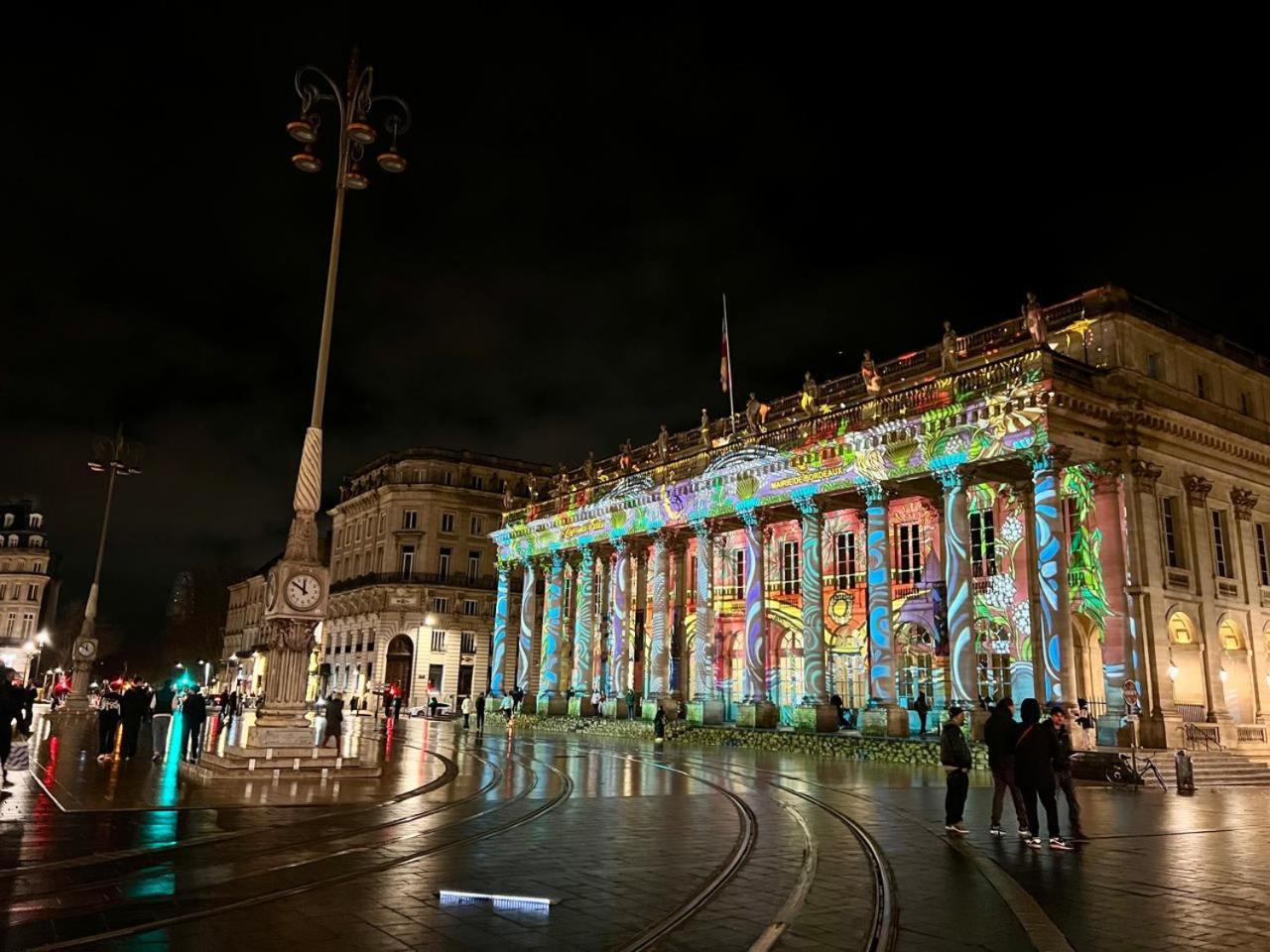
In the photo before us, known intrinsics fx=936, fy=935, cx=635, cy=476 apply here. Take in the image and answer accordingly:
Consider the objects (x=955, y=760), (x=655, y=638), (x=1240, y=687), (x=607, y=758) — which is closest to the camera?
(x=955, y=760)

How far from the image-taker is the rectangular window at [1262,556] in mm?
31453

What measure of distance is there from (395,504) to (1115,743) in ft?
164

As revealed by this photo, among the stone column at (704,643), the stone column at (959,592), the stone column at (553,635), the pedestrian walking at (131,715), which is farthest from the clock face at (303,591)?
the stone column at (553,635)

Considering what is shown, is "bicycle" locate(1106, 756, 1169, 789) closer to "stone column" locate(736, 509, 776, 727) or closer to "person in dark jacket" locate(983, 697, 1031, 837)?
"person in dark jacket" locate(983, 697, 1031, 837)

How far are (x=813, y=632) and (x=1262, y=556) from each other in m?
15.4

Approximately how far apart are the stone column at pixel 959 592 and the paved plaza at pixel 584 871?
10.6 meters

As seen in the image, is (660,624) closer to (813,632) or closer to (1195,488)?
(813,632)

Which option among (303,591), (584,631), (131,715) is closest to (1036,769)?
(303,591)

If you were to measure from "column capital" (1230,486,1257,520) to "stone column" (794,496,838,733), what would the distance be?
43.5 feet

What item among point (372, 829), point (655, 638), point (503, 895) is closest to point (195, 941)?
point (503, 895)

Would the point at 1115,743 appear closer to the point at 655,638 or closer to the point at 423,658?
the point at 655,638

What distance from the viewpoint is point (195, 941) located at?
234 inches

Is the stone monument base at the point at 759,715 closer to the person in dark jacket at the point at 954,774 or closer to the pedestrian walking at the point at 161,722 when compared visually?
the pedestrian walking at the point at 161,722

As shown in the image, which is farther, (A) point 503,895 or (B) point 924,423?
(B) point 924,423
